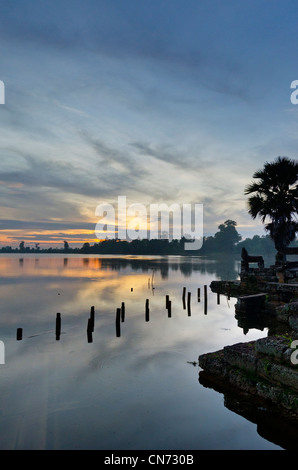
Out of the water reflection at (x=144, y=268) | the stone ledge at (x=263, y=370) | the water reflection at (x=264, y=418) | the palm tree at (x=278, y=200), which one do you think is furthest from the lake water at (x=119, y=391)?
the water reflection at (x=144, y=268)

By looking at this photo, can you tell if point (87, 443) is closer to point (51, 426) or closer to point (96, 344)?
point (51, 426)

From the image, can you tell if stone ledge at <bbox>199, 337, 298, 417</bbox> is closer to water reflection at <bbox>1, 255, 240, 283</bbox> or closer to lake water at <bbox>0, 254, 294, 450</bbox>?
lake water at <bbox>0, 254, 294, 450</bbox>

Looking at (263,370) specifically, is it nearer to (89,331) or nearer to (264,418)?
(264,418)

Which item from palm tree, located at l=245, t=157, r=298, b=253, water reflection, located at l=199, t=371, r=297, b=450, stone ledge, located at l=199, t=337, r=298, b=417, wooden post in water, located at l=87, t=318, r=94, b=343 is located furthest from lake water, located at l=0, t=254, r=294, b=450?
palm tree, located at l=245, t=157, r=298, b=253

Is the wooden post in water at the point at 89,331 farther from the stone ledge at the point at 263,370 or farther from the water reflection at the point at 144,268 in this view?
the water reflection at the point at 144,268

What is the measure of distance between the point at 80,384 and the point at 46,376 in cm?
196

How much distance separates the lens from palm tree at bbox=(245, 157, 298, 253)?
28969 millimetres

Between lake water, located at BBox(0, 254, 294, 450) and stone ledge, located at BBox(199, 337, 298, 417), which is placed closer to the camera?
lake water, located at BBox(0, 254, 294, 450)

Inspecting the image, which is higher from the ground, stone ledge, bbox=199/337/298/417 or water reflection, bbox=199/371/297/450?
stone ledge, bbox=199/337/298/417

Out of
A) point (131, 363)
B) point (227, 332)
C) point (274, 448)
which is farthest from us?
point (227, 332)

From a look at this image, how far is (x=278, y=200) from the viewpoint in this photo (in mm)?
29453

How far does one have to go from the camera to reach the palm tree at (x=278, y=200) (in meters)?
29.0
